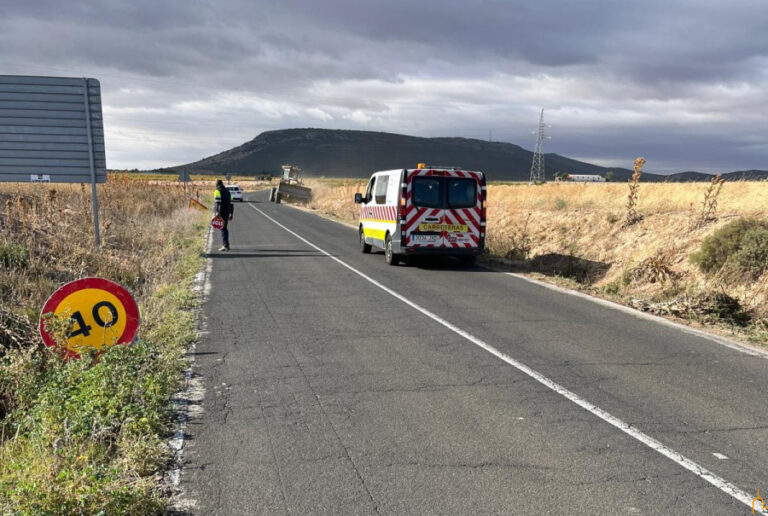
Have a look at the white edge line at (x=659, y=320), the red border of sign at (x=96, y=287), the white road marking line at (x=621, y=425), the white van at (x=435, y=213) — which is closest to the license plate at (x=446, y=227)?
the white van at (x=435, y=213)

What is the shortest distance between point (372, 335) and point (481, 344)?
4.54 ft

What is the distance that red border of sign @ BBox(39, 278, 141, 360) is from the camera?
5.17 metres

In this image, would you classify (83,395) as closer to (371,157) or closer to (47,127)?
(47,127)

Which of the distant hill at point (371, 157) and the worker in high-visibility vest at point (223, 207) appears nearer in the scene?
the worker in high-visibility vest at point (223, 207)

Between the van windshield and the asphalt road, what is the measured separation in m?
5.16

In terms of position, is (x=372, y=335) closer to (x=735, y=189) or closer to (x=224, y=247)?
(x=224, y=247)

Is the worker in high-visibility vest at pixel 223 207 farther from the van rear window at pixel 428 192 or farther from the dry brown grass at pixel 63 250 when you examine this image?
the van rear window at pixel 428 192

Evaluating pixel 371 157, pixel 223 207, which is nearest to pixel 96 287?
pixel 223 207

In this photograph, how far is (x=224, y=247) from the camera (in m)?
17.0

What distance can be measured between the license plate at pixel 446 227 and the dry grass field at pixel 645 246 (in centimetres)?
193

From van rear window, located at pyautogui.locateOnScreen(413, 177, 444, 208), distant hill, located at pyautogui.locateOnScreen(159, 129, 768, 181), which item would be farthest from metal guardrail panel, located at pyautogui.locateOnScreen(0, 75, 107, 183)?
distant hill, located at pyautogui.locateOnScreen(159, 129, 768, 181)

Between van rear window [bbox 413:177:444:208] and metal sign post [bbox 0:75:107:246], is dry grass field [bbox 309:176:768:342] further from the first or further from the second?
metal sign post [bbox 0:75:107:246]

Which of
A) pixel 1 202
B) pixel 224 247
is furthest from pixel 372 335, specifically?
pixel 1 202

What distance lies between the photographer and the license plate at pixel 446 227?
559 inches
